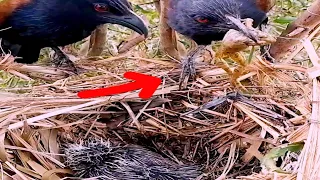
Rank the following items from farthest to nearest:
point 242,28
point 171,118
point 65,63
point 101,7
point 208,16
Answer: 1. point 65,63
2. point 101,7
3. point 208,16
4. point 171,118
5. point 242,28

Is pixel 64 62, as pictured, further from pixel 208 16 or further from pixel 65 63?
pixel 208 16

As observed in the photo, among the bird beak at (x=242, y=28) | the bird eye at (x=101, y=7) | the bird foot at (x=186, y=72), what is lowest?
the bird foot at (x=186, y=72)

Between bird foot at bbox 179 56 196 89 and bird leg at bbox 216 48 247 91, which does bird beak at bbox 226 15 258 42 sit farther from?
bird foot at bbox 179 56 196 89

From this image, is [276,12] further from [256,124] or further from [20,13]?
[256,124]

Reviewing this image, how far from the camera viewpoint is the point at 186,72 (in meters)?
2.24

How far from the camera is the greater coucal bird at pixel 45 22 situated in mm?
2738

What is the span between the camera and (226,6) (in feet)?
7.82

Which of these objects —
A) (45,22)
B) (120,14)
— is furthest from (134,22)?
(45,22)

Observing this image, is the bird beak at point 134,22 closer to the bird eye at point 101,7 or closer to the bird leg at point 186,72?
the bird eye at point 101,7

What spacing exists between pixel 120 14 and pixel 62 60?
18.8 inches

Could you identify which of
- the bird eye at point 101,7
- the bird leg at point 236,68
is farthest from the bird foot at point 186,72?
the bird eye at point 101,7

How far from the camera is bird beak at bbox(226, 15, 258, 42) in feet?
6.05

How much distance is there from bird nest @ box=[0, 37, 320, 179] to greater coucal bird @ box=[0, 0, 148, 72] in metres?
0.46

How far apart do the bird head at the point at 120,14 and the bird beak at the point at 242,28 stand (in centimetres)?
36
